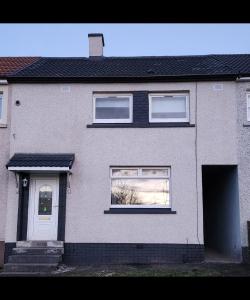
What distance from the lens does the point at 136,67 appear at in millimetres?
12938

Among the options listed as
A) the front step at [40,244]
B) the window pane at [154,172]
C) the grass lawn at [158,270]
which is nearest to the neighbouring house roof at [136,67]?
the window pane at [154,172]

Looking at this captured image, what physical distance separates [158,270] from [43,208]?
13.2 feet

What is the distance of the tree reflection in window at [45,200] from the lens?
1145 cm

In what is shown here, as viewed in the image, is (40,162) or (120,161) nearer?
(40,162)

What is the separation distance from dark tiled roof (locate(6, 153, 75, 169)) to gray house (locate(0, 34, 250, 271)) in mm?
30

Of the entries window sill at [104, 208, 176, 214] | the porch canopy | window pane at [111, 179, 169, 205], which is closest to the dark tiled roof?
the porch canopy

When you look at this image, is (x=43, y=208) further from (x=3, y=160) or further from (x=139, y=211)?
(x=139, y=211)

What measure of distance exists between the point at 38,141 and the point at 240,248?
22.6 feet

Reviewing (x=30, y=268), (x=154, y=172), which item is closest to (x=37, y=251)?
A: (x=30, y=268)
